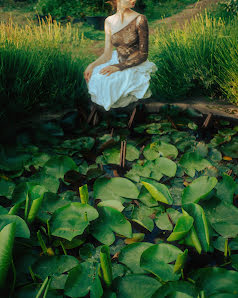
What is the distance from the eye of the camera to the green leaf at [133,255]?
116 cm

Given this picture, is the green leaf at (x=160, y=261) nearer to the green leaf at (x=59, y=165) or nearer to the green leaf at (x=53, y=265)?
the green leaf at (x=53, y=265)

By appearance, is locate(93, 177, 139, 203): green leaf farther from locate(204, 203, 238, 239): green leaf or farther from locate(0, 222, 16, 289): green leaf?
locate(0, 222, 16, 289): green leaf

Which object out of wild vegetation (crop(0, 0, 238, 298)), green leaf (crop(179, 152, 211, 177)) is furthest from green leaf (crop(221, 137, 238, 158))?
green leaf (crop(179, 152, 211, 177))

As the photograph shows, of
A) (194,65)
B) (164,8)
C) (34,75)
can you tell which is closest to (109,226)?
(34,75)

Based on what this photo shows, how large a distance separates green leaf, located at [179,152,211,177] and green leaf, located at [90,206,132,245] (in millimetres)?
606

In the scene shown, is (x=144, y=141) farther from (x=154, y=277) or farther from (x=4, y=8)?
(x=4, y=8)

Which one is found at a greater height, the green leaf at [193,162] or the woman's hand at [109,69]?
the woman's hand at [109,69]

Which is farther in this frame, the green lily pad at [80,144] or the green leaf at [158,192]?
the green lily pad at [80,144]

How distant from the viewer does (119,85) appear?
218cm

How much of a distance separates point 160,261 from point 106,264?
28 centimetres

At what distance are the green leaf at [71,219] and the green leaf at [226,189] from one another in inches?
26.0

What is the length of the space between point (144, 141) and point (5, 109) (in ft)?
3.54

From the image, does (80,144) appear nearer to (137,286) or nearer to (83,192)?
(83,192)

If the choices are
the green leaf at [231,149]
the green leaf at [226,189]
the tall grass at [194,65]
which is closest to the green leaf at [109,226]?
the green leaf at [226,189]
